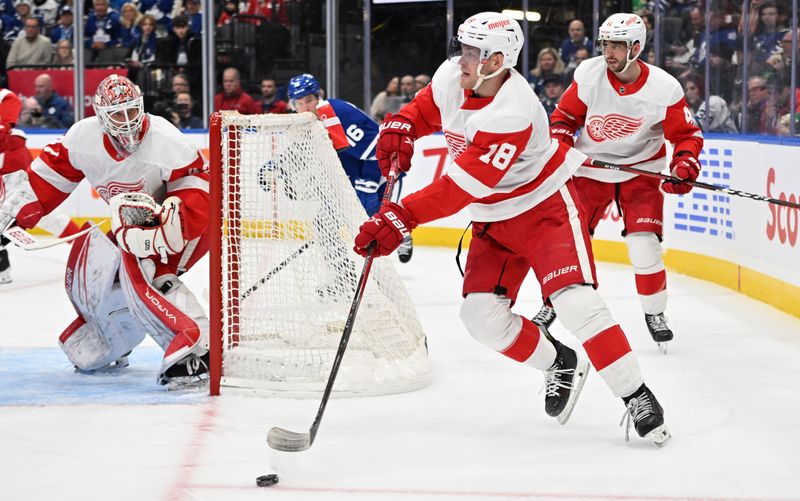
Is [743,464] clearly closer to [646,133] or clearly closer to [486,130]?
[486,130]

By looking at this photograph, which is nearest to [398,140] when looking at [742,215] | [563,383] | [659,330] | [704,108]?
[563,383]

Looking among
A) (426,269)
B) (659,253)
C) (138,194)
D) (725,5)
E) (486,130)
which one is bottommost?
(426,269)

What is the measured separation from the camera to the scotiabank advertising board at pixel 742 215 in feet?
15.9

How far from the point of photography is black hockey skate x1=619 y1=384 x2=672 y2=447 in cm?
A: 289

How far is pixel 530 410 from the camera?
3.38 metres

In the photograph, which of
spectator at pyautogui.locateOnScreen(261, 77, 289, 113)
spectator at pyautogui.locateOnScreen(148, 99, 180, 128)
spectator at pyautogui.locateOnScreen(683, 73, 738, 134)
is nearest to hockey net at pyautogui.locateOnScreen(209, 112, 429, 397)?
spectator at pyautogui.locateOnScreen(683, 73, 738, 134)

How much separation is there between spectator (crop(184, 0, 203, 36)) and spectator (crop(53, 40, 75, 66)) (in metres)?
0.95

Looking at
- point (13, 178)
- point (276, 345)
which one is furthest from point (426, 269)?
point (276, 345)

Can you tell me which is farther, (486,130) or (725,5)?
(725,5)

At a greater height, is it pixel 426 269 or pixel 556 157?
pixel 556 157

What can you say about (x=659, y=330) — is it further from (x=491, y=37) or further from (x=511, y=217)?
(x=491, y=37)

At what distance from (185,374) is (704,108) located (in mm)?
4317

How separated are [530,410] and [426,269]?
10.7 feet

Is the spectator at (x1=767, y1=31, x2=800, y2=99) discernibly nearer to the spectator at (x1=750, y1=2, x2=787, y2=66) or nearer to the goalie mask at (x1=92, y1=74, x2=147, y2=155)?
the spectator at (x1=750, y1=2, x2=787, y2=66)
